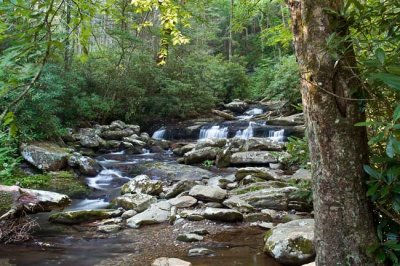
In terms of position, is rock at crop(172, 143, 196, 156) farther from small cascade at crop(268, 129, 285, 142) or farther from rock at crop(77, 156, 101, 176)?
rock at crop(77, 156, 101, 176)

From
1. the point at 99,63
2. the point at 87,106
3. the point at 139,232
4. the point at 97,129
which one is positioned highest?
the point at 99,63

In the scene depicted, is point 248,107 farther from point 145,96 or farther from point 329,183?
point 329,183

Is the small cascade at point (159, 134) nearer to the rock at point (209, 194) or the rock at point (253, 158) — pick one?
the rock at point (253, 158)

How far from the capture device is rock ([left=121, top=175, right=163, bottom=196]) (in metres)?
7.27

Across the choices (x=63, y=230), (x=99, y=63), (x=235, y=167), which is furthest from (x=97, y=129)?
(x=63, y=230)

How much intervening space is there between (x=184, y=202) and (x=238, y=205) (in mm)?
953

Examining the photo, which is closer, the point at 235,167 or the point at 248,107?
the point at 235,167

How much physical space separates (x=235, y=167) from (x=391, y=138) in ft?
29.0

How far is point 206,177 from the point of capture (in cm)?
853

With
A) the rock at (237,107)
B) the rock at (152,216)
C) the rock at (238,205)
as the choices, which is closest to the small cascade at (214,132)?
the rock at (237,107)

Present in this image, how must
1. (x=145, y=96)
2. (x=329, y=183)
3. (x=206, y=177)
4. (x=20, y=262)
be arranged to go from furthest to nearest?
1. (x=145, y=96)
2. (x=206, y=177)
3. (x=20, y=262)
4. (x=329, y=183)

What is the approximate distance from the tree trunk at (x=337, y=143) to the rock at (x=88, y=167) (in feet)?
27.1

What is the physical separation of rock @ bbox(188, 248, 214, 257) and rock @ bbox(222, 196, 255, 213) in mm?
1505

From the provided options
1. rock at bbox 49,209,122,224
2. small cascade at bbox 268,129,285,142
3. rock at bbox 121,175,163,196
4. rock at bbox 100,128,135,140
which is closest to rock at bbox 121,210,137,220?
rock at bbox 49,209,122,224
